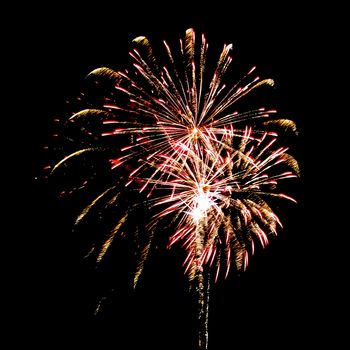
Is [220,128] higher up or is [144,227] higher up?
[220,128]

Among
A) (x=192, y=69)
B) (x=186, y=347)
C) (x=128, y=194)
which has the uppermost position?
(x=192, y=69)

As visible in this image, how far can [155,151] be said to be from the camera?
19.1 ft

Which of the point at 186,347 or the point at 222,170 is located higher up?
the point at 222,170

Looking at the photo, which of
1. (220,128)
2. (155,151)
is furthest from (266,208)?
(155,151)

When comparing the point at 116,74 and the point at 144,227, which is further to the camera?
the point at 144,227

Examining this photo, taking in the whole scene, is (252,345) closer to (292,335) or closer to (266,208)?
(292,335)

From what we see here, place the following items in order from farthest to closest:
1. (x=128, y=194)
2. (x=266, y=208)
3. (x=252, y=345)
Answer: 1. (x=252, y=345)
2. (x=128, y=194)
3. (x=266, y=208)

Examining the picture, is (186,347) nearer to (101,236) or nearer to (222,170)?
(101,236)

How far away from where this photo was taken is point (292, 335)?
11242mm

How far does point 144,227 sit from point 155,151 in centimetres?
194

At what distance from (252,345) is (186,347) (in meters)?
2.35

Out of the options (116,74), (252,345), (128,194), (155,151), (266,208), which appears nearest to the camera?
(116,74)

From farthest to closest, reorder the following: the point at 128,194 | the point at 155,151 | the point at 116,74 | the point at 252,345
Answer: the point at 252,345 → the point at 128,194 → the point at 155,151 → the point at 116,74

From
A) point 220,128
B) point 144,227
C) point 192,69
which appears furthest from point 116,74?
point 144,227
